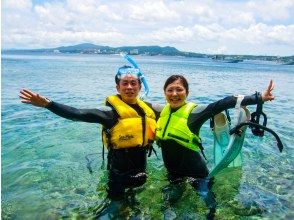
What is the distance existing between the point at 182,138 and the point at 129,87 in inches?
42.4

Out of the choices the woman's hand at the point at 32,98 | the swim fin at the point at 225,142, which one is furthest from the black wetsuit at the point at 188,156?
the woman's hand at the point at 32,98

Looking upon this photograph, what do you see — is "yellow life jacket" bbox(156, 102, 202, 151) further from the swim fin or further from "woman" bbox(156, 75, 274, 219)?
the swim fin

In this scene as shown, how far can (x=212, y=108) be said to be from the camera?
491 centimetres

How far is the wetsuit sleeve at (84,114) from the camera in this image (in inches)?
176

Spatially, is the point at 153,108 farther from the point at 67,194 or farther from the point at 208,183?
the point at 67,194

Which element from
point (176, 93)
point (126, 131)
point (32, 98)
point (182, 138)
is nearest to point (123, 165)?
point (126, 131)

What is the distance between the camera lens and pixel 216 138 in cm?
639

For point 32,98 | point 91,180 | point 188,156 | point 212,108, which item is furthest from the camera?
point 91,180

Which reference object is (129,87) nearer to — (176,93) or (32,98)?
(176,93)

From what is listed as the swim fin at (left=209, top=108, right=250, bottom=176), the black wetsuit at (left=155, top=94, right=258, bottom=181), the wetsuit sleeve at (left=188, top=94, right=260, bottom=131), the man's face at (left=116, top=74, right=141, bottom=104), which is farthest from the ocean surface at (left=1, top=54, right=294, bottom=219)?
the man's face at (left=116, top=74, right=141, bottom=104)

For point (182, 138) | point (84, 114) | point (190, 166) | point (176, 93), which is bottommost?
point (190, 166)

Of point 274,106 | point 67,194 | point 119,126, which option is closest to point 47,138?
point 67,194

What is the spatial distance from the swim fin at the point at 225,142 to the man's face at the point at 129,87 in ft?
5.23

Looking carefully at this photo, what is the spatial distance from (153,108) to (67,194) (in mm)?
2348
